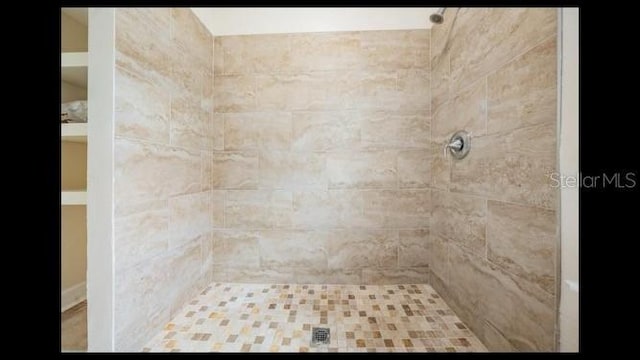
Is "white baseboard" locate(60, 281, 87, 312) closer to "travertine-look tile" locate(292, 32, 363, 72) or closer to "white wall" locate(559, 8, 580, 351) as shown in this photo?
"travertine-look tile" locate(292, 32, 363, 72)

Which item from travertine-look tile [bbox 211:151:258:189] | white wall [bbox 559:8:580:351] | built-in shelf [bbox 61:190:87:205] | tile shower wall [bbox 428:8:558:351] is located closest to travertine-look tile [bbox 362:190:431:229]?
tile shower wall [bbox 428:8:558:351]

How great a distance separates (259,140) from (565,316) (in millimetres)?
1438

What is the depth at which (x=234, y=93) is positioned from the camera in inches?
59.8

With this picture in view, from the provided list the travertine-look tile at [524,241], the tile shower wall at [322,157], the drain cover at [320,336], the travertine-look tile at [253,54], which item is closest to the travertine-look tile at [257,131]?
the tile shower wall at [322,157]

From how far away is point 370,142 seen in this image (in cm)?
148

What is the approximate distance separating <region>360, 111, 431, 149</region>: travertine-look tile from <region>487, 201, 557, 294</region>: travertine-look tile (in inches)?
25.1

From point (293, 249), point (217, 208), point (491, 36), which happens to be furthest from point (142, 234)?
point (491, 36)

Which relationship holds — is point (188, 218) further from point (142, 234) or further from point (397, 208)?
point (397, 208)

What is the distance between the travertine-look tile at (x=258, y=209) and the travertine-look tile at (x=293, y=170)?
0.22 ft

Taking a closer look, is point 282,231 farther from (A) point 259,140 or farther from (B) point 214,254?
(A) point 259,140

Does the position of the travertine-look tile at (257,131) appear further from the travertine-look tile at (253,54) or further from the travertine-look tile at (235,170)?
the travertine-look tile at (253,54)

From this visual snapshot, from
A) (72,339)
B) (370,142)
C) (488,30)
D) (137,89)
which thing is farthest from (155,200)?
(488,30)

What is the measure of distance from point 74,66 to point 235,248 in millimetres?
1103
